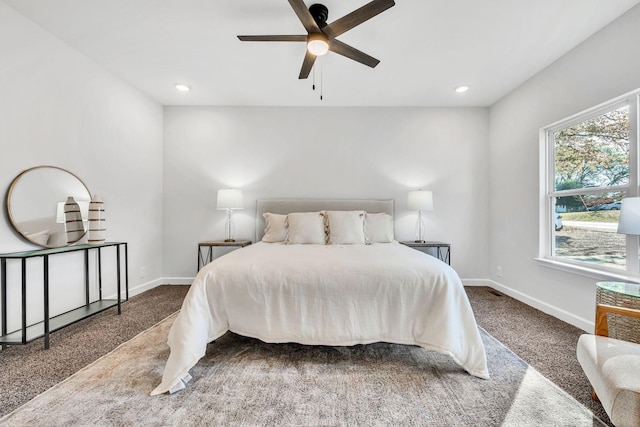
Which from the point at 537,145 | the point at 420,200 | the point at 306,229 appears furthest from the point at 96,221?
the point at 537,145

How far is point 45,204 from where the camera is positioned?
7.77ft

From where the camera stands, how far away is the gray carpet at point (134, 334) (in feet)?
5.29

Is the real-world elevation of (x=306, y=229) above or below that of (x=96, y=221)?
below

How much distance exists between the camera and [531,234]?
3131mm

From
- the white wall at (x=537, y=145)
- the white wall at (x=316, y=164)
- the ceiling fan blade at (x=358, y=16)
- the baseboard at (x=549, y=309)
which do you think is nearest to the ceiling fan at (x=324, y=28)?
the ceiling fan blade at (x=358, y=16)

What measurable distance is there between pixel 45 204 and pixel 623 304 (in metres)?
4.25

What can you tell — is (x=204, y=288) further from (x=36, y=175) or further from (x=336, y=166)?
(x=336, y=166)

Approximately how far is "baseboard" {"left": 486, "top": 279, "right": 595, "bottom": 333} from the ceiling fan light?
314 centimetres

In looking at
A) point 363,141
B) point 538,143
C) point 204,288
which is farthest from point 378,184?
point 204,288

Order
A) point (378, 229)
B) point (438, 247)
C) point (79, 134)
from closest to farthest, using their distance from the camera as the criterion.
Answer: point (79, 134) < point (378, 229) < point (438, 247)

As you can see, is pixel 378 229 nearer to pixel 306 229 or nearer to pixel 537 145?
pixel 306 229

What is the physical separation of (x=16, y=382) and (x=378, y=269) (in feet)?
7.55

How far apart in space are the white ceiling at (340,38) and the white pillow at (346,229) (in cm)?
157

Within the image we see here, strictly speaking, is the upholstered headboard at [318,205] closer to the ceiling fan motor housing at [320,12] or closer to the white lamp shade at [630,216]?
the ceiling fan motor housing at [320,12]
